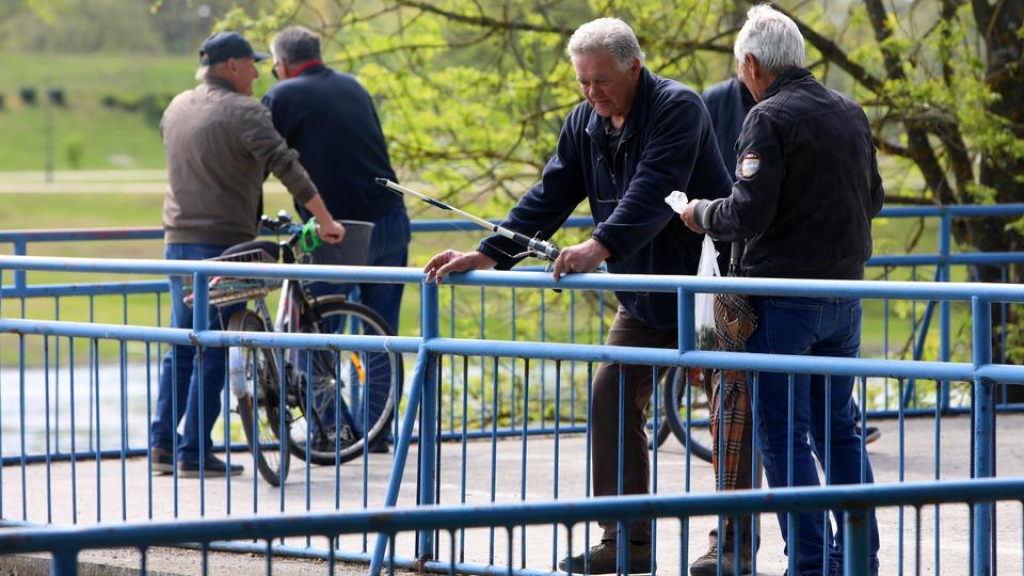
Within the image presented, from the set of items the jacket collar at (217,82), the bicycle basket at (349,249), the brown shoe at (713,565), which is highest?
the jacket collar at (217,82)

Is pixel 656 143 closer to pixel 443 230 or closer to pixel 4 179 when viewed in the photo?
pixel 443 230

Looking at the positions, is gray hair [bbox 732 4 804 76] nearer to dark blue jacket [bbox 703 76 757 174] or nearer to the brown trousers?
the brown trousers

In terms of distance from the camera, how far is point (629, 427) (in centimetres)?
543

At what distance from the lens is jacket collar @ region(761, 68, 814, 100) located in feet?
16.1

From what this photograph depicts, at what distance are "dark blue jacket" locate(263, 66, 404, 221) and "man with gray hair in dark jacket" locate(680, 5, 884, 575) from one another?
3.16 m

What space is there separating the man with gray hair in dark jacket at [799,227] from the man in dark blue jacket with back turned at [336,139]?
3.16 m

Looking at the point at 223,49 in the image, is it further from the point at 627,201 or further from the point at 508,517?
the point at 508,517

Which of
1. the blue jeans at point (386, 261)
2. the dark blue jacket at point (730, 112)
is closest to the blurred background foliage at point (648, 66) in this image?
the blue jeans at point (386, 261)

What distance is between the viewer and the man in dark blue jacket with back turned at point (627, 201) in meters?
5.23

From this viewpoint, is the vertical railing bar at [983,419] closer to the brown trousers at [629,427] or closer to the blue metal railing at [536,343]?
the blue metal railing at [536,343]

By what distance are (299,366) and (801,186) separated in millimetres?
3103

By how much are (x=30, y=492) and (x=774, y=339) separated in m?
3.76

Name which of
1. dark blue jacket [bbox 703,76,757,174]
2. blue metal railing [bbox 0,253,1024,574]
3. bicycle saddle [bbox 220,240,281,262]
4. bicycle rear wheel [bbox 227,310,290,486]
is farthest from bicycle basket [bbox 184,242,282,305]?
dark blue jacket [bbox 703,76,757,174]

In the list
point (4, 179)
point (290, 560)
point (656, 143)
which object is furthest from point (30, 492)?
point (4, 179)
